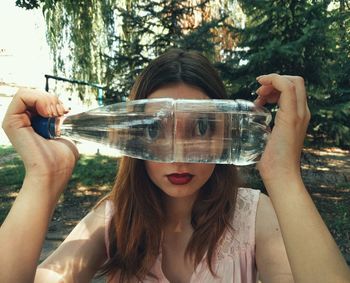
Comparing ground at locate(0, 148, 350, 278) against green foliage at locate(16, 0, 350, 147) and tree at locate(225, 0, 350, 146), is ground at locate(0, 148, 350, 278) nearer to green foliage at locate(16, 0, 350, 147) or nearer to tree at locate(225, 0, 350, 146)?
tree at locate(225, 0, 350, 146)

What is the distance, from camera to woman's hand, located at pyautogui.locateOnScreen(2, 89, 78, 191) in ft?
3.90

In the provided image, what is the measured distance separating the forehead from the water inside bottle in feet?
0.08

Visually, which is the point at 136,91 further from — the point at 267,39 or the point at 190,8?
the point at 190,8

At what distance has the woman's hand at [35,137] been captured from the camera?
1.19 metres

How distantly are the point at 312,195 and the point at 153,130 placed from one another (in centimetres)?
463

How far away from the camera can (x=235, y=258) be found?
143cm

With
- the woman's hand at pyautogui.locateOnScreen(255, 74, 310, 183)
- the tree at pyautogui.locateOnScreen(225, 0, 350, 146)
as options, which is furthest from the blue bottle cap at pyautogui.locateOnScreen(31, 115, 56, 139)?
the tree at pyautogui.locateOnScreen(225, 0, 350, 146)

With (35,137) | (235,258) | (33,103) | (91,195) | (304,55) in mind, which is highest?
(304,55)


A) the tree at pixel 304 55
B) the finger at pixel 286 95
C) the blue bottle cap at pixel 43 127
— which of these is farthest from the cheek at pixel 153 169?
the tree at pixel 304 55

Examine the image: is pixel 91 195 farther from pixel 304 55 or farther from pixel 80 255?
pixel 80 255

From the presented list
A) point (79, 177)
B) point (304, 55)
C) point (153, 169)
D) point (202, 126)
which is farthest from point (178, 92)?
point (79, 177)

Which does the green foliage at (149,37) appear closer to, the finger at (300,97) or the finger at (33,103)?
the finger at (33,103)

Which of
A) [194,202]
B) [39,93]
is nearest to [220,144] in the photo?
[194,202]

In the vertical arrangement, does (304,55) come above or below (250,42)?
below
